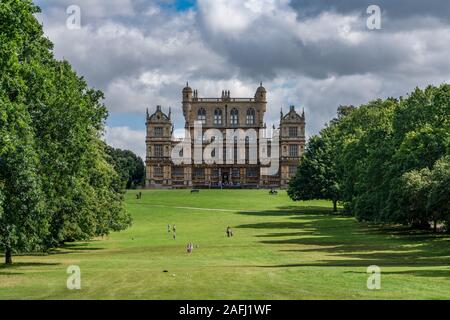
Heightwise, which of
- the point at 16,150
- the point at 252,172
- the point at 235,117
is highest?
the point at 235,117

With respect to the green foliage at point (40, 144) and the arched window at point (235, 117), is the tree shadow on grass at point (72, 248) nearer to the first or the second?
the green foliage at point (40, 144)

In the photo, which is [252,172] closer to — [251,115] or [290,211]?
[251,115]

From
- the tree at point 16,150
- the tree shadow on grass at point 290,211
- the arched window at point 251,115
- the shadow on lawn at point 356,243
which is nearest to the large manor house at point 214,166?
the arched window at point 251,115

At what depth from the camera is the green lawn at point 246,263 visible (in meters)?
24.0

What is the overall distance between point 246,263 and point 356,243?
14891 mm

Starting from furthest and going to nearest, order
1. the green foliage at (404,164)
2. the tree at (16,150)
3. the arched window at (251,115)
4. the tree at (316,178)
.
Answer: the arched window at (251,115) → the tree at (316,178) → the green foliage at (404,164) → the tree at (16,150)

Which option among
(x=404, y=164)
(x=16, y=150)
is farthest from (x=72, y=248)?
(x=404, y=164)

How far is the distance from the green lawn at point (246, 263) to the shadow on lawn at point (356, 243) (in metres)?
0.05

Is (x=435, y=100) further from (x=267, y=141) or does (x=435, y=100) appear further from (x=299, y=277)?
(x=267, y=141)

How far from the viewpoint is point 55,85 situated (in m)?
39.5

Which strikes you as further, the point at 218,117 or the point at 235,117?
the point at 218,117

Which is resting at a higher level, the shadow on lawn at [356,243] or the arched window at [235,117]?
the arched window at [235,117]

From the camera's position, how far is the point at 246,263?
3709 centimetres

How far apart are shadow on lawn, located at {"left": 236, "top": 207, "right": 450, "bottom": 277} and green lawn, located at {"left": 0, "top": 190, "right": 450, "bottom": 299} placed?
0.05m
